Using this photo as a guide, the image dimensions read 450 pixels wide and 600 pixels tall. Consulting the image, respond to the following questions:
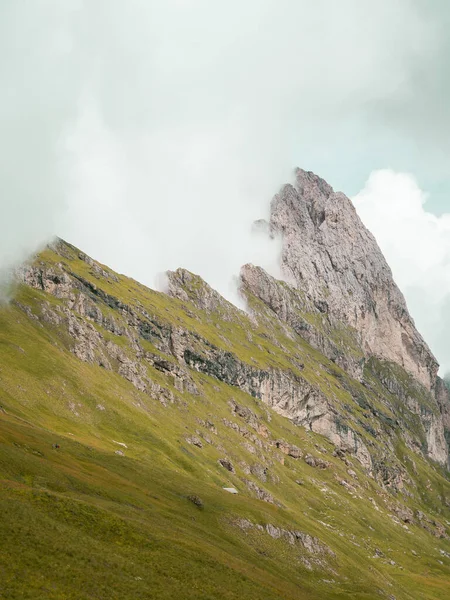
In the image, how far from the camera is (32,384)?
454 feet

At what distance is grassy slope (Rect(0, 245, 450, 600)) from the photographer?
50.1m

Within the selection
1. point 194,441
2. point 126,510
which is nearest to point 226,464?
point 194,441

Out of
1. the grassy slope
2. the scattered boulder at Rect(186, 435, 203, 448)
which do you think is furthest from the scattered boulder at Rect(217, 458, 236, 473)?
the scattered boulder at Rect(186, 435, 203, 448)

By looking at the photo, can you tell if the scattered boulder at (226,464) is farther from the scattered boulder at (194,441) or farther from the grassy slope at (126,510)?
the scattered boulder at (194,441)

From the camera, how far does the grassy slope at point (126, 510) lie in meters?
50.1

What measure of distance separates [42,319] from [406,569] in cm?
15171

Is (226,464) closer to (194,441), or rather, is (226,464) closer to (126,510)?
(194,441)

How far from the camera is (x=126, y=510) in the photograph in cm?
7175

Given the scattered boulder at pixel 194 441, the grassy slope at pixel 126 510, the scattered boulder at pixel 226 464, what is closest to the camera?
the grassy slope at pixel 126 510

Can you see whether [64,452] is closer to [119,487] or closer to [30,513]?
[119,487]

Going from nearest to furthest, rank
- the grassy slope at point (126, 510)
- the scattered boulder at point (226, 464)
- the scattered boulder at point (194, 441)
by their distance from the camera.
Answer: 1. the grassy slope at point (126, 510)
2. the scattered boulder at point (226, 464)
3. the scattered boulder at point (194, 441)

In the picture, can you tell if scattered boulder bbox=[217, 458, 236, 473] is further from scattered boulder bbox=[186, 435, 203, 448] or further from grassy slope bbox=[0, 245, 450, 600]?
scattered boulder bbox=[186, 435, 203, 448]

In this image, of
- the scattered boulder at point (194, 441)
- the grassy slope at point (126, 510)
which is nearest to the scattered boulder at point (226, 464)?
the grassy slope at point (126, 510)

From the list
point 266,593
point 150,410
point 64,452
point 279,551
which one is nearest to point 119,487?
point 64,452
